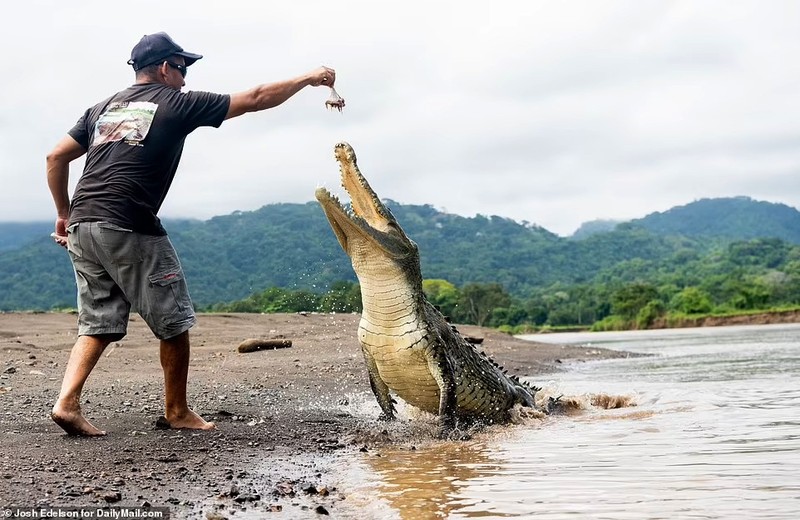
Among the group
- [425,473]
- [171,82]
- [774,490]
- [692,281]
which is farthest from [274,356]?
[692,281]

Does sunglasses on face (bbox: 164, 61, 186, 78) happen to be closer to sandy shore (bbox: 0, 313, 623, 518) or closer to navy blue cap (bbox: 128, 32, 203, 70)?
navy blue cap (bbox: 128, 32, 203, 70)

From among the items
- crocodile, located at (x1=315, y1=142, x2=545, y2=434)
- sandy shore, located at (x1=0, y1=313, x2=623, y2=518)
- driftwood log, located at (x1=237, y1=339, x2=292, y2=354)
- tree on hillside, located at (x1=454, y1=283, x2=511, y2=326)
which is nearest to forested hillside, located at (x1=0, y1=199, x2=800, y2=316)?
tree on hillside, located at (x1=454, y1=283, x2=511, y2=326)

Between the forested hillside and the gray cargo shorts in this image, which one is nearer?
the gray cargo shorts

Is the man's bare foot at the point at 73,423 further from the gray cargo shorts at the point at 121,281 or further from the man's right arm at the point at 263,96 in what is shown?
the man's right arm at the point at 263,96

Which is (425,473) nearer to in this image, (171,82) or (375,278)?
(375,278)

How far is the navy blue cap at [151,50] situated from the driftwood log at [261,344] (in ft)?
23.5

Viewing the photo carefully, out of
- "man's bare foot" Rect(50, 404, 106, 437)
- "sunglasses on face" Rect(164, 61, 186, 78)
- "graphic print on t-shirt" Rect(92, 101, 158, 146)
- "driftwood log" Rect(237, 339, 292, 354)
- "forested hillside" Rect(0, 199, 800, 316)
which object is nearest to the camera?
"man's bare foot" Rect(50, 404, 106, 437)

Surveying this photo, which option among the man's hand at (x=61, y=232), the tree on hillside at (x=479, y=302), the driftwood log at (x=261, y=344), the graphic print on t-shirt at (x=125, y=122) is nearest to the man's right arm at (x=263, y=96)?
the graphic print on t-shirt at (x=125, y=122)

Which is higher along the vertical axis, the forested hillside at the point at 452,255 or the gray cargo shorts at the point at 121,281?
the forested hillside at the point at 452,255

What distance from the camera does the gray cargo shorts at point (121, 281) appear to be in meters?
5.02

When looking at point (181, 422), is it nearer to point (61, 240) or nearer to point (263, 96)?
point (61, 240)

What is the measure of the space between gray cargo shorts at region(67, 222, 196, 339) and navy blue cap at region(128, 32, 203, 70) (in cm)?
117

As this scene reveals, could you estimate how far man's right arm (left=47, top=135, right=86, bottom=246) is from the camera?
5.43 meters

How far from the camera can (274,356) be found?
11.8 m
